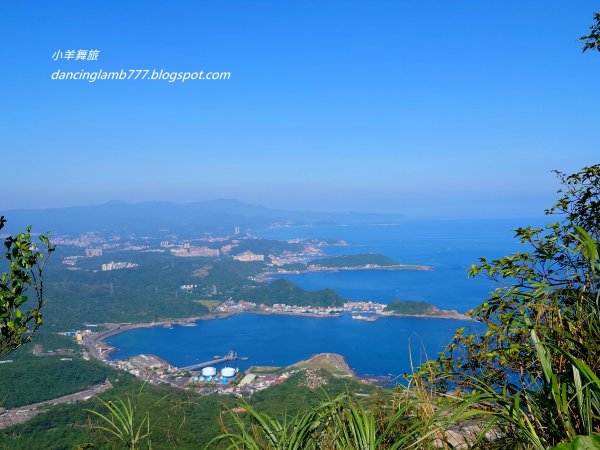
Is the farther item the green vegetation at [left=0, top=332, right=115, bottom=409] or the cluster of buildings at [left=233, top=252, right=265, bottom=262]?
the cluster of buildings at [left=233, top=252, right=265, bottom=262]

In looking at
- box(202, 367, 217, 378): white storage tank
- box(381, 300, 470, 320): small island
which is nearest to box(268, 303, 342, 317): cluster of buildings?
box(381, 300, 470, 320): small island

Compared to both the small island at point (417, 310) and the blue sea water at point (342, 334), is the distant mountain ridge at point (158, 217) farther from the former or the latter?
the small island at point (417, 310)

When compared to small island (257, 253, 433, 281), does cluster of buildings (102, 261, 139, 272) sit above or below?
above


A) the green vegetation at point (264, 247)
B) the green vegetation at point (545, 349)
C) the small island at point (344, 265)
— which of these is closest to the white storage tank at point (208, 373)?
the green vegetation at point (545, 349)

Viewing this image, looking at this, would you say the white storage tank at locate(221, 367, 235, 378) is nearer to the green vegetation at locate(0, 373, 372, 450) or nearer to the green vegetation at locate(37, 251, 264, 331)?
the green vegetation at locate(0, 373, 372, 450)

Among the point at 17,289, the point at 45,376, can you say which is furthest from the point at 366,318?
the point at 17,289

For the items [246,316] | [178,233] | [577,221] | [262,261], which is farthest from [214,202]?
[577,221]

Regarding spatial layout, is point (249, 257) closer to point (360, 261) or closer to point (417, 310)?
point (360, 261)
